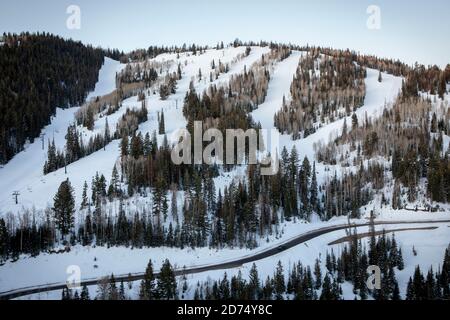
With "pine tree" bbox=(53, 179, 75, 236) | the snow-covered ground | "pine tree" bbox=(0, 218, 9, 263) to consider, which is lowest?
"pine tree" bbox=(0, 218, 9, 263)

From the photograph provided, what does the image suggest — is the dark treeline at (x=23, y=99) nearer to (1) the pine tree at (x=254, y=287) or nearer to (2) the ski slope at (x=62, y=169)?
(2) the ski slope at (x=62, y=169)

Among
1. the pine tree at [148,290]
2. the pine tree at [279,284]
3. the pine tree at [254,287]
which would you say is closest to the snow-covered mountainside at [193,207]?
the pine tree at [279,284]

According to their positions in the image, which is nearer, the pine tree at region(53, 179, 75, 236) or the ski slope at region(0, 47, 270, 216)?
the pine tree at region(53, 179, 75, 236)

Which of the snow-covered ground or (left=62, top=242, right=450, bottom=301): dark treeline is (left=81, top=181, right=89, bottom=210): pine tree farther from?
(left=62, top=242, right=450, bottom=301): dark treeline

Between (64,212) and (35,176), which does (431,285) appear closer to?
(64,212)

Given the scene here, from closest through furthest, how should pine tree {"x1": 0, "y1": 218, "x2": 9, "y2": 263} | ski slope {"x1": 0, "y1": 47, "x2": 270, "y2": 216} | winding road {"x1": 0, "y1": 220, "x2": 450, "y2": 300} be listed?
winding road {"x1": 0, "y1": 220, "x2": 450, "y2": 300}
pine tree {"x1": 0, "y1": 218, "x2": 9, "y2": 263}
ski slope {"x1": 0, "y1": 47, "x2": 270, "y2": 216}

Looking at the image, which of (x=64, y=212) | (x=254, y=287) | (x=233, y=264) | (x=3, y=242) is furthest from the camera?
(x=64, y=212)

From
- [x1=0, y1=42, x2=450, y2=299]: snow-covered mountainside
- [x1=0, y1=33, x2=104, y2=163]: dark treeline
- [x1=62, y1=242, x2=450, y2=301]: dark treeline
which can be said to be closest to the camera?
[x1=62, y1=242, x2=450, y2=301]: dark treeline

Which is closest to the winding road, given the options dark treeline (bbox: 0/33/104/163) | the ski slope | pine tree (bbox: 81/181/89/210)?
pine tree (bbox: 81/181/89/210)

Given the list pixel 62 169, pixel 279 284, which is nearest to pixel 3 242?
pixel 62 169

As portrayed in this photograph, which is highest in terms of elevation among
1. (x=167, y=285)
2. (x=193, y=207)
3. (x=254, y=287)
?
(x=193, y=207)

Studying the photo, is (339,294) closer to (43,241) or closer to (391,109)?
(43,241)

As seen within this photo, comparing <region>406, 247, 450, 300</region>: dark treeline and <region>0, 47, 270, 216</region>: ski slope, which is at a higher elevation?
<region>0, 47, 270, 216</region>: ski slope
